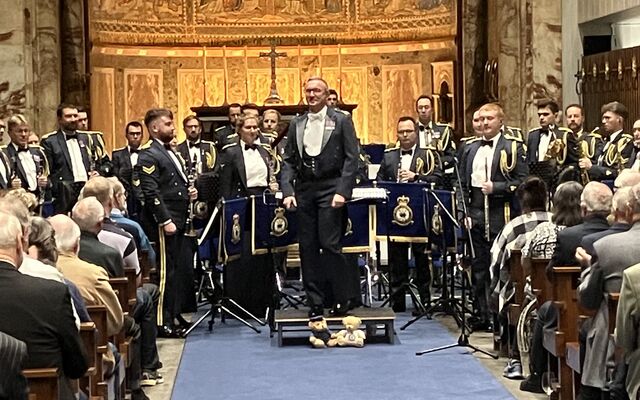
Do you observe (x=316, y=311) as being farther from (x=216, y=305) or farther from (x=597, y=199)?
(x=597, y=199)

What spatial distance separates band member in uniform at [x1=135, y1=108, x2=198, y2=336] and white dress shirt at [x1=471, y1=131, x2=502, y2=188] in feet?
7.98

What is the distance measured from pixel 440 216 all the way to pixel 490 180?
816 millimetres

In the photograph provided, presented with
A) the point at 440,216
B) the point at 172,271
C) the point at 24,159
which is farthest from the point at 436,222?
the point at 24,159

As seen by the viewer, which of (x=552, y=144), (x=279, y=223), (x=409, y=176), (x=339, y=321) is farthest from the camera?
(x=409, y=176)

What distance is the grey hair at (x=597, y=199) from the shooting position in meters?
7.50

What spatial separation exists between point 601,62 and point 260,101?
6.98 meters

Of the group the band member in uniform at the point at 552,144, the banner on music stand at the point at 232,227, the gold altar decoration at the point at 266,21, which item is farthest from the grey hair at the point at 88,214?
the gold altar decoration at the point at 266,21

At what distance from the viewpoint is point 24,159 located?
12.3 metres

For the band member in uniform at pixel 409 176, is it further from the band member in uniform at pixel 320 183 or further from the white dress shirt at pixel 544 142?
the band member in uniform at pixel 320 183

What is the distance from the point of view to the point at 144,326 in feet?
29.0

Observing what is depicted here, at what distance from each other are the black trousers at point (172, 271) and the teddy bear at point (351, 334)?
159 centimetres

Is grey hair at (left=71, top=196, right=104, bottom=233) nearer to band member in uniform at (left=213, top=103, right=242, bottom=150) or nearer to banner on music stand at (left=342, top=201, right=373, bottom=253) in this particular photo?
banner on music stand at (left=342, top=201, right=373, bottom=253)

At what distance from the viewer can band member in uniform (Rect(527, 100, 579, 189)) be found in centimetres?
1198

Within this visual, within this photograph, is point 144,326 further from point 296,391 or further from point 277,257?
point 277,257
